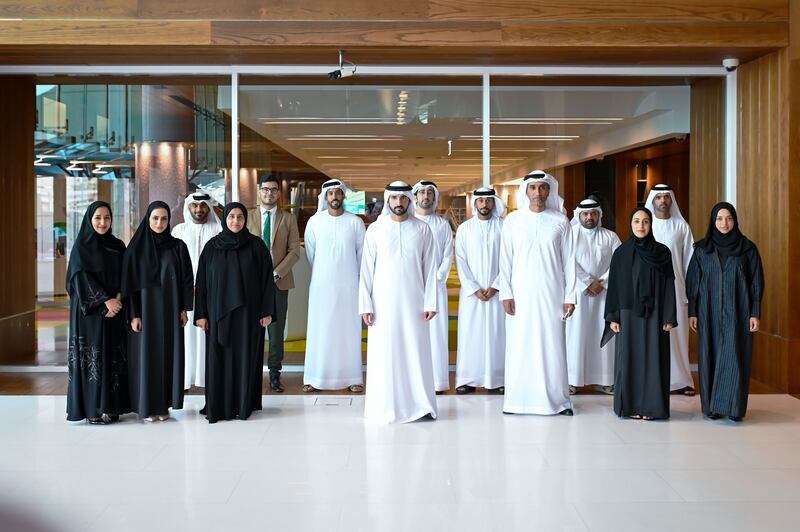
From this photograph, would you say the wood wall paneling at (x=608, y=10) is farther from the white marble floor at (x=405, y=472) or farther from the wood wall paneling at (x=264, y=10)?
the white marble floor at (x=405, y=472)

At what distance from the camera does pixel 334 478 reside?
15.7 feet

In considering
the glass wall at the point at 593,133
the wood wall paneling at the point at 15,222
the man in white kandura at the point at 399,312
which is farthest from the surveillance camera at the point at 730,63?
the wood wall paneling at the point at 15,222

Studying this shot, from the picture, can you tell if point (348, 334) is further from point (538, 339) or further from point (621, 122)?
point (621, 122)

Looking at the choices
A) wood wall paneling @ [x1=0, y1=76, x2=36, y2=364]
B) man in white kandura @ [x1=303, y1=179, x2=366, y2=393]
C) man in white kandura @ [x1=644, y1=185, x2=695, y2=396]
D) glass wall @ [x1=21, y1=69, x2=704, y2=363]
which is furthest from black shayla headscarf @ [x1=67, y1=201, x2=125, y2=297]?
man in white kandura @ [x1=644, y1=185, x2=695, y2=396]

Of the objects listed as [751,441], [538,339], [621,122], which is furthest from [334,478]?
[621,122]

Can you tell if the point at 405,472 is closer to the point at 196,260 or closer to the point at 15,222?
the point at 196,260

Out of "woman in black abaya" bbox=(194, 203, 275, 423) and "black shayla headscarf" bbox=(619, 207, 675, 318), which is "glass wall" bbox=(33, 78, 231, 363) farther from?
"black shayla headscarf" bbox=(619, 207, 675, 318)

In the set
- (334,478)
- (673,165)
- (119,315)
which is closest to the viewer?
(334,478)

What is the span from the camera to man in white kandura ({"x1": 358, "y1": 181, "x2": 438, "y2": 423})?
6266mm

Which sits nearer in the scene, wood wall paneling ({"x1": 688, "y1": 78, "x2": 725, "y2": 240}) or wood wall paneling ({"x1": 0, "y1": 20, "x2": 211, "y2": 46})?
wood wall paneling ({"x1": 0, "y1": 20, "x2": 211, "y2": 46})

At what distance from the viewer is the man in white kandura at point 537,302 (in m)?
6.48

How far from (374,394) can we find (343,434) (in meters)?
0.52

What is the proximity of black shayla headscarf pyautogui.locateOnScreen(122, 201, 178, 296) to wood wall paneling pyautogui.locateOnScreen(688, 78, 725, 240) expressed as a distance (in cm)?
482

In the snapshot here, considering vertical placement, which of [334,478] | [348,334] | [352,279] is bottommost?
[334,478]
